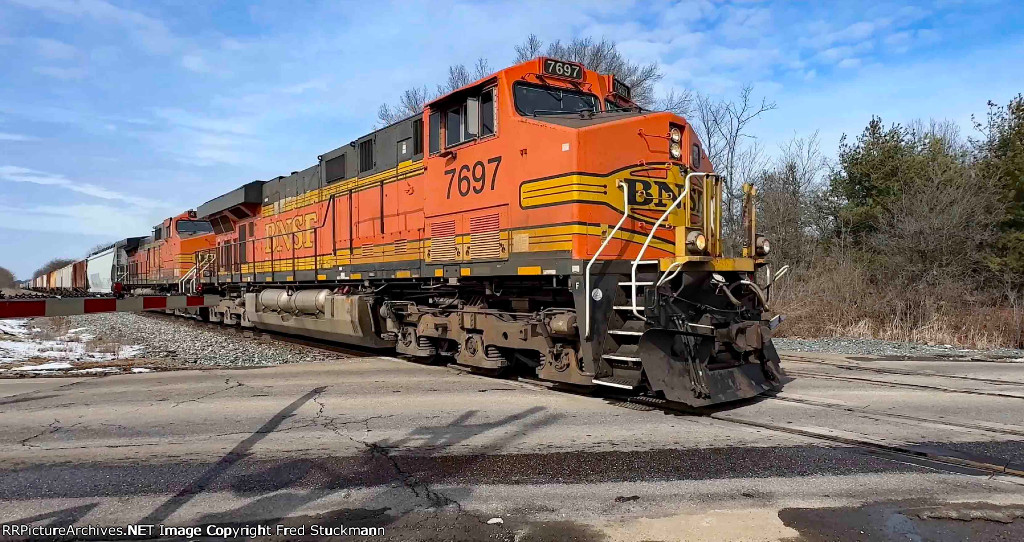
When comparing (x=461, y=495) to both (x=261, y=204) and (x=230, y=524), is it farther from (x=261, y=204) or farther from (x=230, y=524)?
(x=261, y=204)

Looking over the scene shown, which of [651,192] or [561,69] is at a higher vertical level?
[561,69]

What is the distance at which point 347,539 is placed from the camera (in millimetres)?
3520

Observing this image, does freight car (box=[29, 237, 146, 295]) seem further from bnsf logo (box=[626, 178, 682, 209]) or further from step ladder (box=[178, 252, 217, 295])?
bnsf logo (box=[626, 178, 682, 209])

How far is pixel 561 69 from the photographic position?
8281mm

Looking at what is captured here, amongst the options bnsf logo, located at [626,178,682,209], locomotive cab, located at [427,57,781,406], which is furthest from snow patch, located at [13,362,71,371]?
bnsf logo, located at [626,178,682,209]

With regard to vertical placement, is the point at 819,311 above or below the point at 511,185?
below

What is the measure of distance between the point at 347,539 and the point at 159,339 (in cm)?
1446

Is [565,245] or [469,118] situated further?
[469,118]

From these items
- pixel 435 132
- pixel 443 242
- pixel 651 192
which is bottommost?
pixel 443 242

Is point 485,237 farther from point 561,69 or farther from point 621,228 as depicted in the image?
point 561,69

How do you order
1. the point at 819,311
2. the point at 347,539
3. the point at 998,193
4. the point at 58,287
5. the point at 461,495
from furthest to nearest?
the point at 58,287 < the point at 998,193 < the point at 819,311 < the point at 461,495 < the point at 347,539

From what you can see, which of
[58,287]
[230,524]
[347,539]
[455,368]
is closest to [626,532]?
[347,539]

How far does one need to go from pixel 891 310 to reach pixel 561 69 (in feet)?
47.8

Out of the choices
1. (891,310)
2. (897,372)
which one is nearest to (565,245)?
Answer: (897,372)
